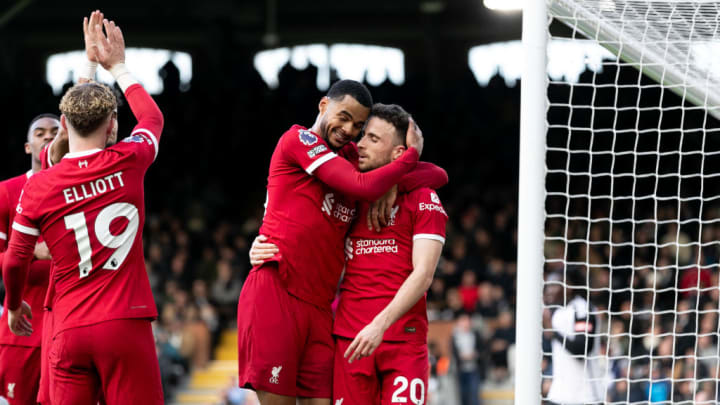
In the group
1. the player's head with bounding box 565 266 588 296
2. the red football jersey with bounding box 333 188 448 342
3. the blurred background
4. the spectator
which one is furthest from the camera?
the blurred background

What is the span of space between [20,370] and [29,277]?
0.53 m

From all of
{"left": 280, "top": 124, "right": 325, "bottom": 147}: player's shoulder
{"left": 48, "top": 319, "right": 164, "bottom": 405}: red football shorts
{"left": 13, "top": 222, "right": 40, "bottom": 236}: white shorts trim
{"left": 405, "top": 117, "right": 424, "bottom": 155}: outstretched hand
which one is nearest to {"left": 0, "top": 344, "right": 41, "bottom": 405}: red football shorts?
{"left": 48, "top": 319, "right": 164, "bottom": 405}: red football shorts

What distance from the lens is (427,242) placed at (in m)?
4.52

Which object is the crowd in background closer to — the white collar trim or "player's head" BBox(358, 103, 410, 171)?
"player's head" BBox(358, 103, 410, 171)

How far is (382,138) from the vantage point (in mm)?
4570

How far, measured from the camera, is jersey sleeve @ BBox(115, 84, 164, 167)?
4.29 meters

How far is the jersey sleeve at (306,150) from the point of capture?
442 centimetres

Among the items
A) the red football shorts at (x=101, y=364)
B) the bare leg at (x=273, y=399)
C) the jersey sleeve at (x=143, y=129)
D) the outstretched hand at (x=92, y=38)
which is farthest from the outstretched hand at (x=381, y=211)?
the outstretched hand at (x=92, y=38)

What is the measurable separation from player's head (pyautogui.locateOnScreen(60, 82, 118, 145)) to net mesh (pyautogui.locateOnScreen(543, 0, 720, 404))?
2.12 m

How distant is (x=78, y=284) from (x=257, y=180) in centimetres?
1463

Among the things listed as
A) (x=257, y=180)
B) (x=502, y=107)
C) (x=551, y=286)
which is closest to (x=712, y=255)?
(x=551, y=286)

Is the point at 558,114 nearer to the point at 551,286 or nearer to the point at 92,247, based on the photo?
the point at 551,286

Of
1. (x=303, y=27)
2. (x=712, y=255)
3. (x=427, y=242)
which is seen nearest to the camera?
(x=427, y=242)

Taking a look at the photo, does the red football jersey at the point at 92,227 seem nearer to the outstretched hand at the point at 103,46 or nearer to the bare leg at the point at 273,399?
the outstretched hand at the point at 103,46
